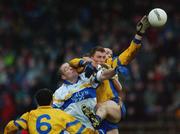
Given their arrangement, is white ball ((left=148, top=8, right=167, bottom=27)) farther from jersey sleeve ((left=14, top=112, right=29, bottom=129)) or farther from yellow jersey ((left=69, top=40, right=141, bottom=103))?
jersey sleeve ((left=14, top=112, right=29, bottom=129))

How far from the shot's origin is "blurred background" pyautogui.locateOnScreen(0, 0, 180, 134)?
16.3 meters

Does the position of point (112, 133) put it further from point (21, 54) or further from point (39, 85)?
point (21, 54)

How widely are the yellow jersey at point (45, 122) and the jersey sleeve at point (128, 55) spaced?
1.25 metres

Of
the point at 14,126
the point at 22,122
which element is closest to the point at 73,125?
the point at 22,122

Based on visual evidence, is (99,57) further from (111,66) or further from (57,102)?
(57,102)

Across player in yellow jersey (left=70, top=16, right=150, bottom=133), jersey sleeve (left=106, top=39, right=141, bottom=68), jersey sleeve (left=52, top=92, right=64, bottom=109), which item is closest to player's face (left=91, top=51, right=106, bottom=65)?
player in yellow jersey (left=70, top=16, right=150, bottom=133)

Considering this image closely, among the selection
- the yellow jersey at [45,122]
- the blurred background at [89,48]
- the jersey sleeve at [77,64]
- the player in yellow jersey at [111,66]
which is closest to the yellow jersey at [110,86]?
the player in yellow jersey at [111,66]

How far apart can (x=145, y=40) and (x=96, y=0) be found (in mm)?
2314

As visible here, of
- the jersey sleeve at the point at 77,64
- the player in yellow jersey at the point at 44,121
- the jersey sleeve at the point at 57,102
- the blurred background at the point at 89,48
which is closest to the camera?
the player in yellow jersey at the point at 44,121

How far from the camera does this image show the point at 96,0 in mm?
19750

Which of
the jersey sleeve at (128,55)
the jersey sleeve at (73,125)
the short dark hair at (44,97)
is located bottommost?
the jersey sleeve at (73,125)

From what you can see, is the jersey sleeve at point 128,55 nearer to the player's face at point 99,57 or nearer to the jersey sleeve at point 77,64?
the player's face at point 99,57

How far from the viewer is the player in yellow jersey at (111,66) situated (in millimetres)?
10531

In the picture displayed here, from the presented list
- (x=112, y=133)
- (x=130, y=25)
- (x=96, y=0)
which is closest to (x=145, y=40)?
(x=130, y=25)
